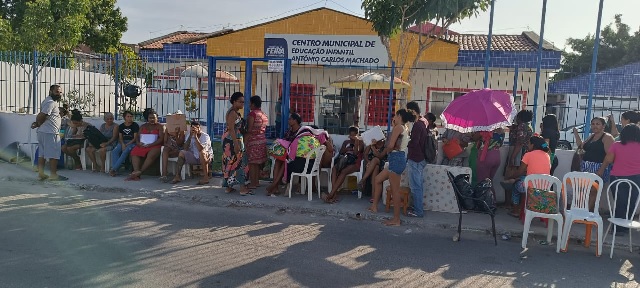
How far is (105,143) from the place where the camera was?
9.57 meters

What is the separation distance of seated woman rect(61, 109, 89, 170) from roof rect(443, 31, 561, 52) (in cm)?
1239

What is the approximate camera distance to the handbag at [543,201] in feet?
19.3

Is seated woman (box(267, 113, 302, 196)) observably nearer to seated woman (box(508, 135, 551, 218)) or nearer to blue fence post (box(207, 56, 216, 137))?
blue fence post (box(207, 56, 216, 137))

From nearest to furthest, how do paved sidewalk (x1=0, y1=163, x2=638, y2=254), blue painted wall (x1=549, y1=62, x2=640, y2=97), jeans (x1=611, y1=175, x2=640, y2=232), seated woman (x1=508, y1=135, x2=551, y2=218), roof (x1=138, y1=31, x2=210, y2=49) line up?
jeans (x1=611, y1=175, x2=640, y2=232) < seated woman (x1=508, y1=135, x2=551, y2=218) < paved sidewalk (x1=0, y1=163, x2=638, y2=254) < blue painted wall (x1=549, y1=62, x2=640, y2=97) < roof (x1=138, y1=31, x2=210, y2=49)

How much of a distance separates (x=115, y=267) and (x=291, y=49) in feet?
48.5

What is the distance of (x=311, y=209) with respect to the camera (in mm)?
7559

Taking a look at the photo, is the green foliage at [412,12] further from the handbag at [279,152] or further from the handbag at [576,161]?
the handbag at [279,152]

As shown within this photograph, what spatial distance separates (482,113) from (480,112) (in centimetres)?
3

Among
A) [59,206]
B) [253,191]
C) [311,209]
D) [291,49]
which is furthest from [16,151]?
[291,49]

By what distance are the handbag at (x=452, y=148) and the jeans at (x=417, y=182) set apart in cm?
79

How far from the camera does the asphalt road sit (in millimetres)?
4656

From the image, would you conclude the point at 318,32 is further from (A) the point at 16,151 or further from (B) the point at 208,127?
(A) the point at 16,151

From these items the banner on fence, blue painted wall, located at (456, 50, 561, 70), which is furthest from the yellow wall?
blue painted wall, located at (456, 50, 561, 70)

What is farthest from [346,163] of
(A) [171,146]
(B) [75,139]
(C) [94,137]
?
(B) [75,139]
